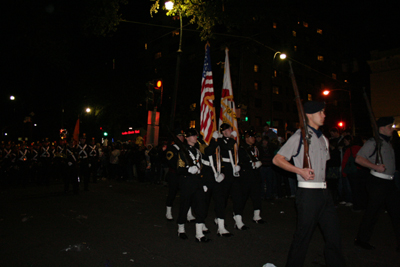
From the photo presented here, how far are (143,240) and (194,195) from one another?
1.21 metres

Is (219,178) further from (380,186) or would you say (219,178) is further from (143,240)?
(380,186)

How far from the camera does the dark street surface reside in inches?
173

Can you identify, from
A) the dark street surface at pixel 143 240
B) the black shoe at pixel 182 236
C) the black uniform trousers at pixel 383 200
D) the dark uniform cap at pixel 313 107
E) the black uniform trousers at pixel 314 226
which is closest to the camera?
the black uniform trousers at pixel 314 226

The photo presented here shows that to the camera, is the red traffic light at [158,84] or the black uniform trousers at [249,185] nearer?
the black uniform trousers at [249,185]

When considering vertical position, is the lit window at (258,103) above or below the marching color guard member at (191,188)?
above

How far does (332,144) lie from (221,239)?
4.61 meters

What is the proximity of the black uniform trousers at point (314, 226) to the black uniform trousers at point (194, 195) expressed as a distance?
7.43 ft

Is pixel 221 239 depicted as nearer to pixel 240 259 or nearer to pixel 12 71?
pixel 240 259

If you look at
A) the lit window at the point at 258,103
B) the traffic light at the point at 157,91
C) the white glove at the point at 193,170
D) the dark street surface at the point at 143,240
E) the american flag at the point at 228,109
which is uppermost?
the lit window at the point at 258,103

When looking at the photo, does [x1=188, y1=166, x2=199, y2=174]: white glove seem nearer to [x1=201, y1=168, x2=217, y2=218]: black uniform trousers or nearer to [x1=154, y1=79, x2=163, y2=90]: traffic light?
[x1=201, y1=168, x2=217, y2=218]: black uniform trousers

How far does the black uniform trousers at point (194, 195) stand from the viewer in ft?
17.6

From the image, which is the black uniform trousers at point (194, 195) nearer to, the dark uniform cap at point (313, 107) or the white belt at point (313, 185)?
the white belt at point (313, 185)

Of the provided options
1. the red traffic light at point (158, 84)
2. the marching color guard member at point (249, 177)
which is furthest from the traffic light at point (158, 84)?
the marching color guard member at point (249, 177)

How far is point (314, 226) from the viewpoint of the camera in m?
3.30
